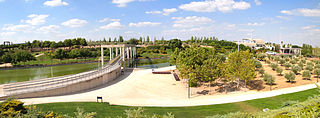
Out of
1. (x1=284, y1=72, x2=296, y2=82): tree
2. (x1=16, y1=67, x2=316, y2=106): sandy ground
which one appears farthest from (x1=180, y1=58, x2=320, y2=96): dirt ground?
(x1=16, y1=67, x2=316, y2=106): sandy ground

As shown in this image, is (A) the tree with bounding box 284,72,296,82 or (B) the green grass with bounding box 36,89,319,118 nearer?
(B) the green grass with bounding box 36,89,319,118

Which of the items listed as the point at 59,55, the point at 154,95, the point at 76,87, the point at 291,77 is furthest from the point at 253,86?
the point at 59,55

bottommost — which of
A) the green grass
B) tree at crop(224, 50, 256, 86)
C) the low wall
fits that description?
the green grass

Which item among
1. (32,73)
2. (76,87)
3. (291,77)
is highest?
(291,77)

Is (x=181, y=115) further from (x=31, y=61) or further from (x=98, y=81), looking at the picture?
(x=31, y=61)

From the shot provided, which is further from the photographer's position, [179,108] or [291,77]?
[291,77]

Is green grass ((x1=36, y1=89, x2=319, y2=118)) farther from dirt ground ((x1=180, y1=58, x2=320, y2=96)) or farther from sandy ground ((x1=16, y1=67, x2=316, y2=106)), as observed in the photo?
dirt ground ((x1=180, y1=58, x2=320, y2=96))

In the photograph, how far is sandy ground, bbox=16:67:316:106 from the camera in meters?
22.7

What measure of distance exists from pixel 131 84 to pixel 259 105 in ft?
70.8

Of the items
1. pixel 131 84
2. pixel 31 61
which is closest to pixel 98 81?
pixel 131 84

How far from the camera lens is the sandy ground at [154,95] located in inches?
894

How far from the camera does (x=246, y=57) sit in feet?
101

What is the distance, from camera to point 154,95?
2734cm

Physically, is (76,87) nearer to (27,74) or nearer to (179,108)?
(179,108)
